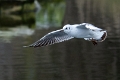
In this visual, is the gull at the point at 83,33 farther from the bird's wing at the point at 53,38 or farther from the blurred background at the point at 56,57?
the blurred background at the point at 56,57

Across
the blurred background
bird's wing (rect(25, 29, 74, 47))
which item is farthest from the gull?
the blurred background

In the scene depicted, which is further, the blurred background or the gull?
the blurred background

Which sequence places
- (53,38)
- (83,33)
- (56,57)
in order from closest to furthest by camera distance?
(83,33) < (53,38) < (56,57)

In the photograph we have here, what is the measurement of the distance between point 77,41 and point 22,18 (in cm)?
920

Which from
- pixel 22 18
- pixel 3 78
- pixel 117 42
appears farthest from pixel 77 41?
pixel 22 18

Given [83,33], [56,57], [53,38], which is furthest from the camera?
[56,57]

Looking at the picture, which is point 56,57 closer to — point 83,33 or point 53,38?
point 53,38

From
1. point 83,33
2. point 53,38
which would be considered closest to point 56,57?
point 53,38

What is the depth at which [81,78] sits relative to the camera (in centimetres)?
970

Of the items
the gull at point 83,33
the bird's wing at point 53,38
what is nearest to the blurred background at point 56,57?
the bird's wing at point 53,38

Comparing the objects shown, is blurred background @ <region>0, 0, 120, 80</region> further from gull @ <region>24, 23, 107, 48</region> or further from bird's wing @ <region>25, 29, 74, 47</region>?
gull @ <region>24, 23, 107, 48</region>

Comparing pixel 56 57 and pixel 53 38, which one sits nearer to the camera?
pixel 53 38

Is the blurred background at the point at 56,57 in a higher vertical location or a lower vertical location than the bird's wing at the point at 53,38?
lower

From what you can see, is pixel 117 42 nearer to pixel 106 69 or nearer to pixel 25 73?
pixel 106 69
